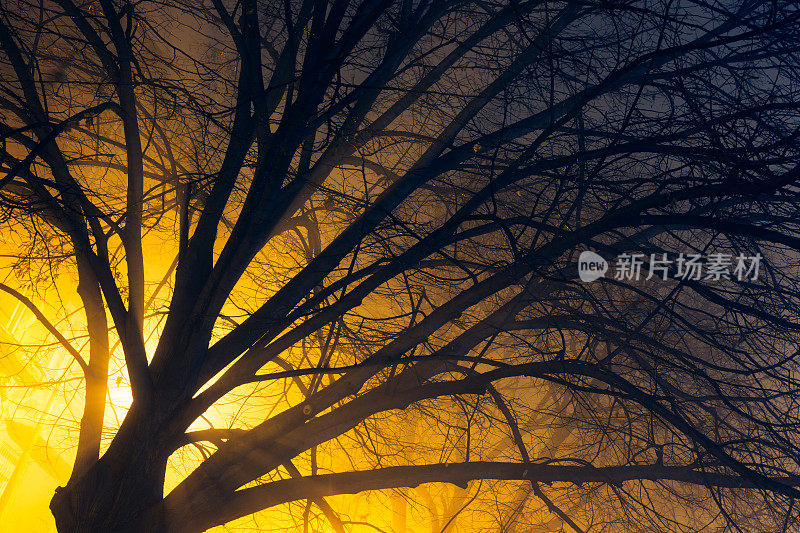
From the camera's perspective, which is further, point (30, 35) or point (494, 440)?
point (494, 440)

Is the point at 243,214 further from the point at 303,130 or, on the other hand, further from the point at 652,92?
the point at 652,92

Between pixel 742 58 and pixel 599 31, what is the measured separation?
1.06m

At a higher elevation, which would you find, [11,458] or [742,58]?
[11,458]

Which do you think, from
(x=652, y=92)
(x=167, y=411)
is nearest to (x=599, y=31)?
(x=652, y=92)

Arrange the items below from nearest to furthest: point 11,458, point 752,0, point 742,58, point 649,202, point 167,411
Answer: point 649,202 < point 167,411 < point 742,58 < point 752,0 < point 11,458

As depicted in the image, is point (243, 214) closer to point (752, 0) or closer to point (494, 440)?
point (752, 0)

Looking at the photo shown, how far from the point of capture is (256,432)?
3738 millimetres

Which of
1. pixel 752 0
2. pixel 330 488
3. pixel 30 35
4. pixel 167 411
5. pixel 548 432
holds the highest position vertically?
pixel 30 35

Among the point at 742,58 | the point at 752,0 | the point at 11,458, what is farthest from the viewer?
the point at 11,458

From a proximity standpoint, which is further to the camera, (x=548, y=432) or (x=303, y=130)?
(x=548, y=432)

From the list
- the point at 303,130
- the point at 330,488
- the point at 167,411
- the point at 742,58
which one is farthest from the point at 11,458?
the point at 742,58

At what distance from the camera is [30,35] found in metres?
3.88

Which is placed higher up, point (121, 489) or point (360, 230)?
point (360, 230)

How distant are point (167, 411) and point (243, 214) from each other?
58.5 inches
